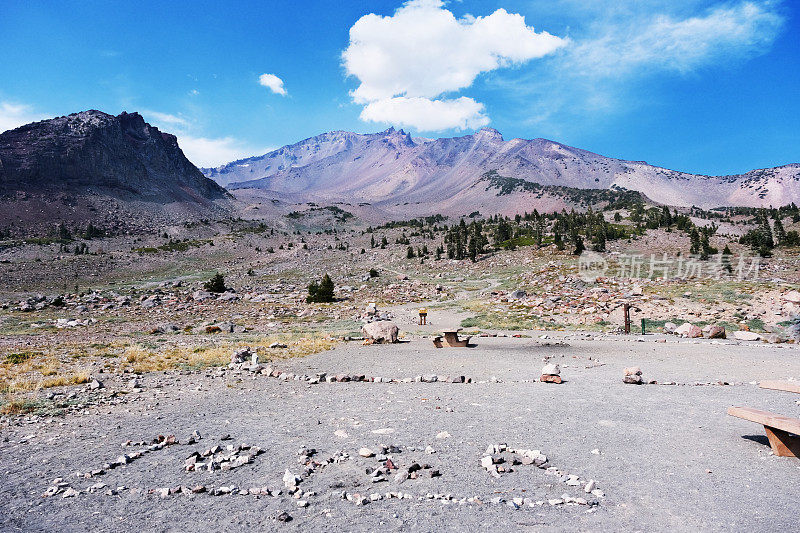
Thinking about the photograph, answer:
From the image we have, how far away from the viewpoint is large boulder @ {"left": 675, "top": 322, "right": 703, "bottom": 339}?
1905 centimetres

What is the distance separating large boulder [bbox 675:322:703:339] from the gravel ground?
712 centimetres

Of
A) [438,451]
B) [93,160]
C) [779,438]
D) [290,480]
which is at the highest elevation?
[93,160]

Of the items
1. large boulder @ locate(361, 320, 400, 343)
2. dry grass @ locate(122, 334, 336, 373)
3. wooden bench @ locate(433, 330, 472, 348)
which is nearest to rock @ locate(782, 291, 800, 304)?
wooden bench @ locate(433, 330, 472, 348)

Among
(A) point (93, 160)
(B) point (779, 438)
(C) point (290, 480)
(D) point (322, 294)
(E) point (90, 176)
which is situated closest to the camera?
(C) point (290, 480)

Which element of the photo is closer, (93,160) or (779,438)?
(779,438)

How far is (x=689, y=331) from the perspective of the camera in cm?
1928

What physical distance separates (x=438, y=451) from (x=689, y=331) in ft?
61.4

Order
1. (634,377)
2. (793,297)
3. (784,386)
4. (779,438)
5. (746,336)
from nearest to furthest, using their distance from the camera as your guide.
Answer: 1. (779,438)
2. (784,386)
3. (634,377)
4. (746,336)
5. (793,297)

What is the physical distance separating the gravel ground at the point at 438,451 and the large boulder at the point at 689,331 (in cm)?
712

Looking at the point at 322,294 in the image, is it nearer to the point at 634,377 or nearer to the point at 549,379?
the point at 549,379

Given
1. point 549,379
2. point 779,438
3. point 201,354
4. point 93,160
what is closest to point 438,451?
point 779,438

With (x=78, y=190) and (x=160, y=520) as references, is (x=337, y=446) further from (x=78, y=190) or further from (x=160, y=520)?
(x=78, y=190)

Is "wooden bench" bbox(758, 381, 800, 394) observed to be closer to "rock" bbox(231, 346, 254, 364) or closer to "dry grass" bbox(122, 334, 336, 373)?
"dry grass" bbox(122, 334, 336, 373)

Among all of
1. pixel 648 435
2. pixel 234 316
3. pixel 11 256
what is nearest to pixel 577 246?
pixel 234 316
